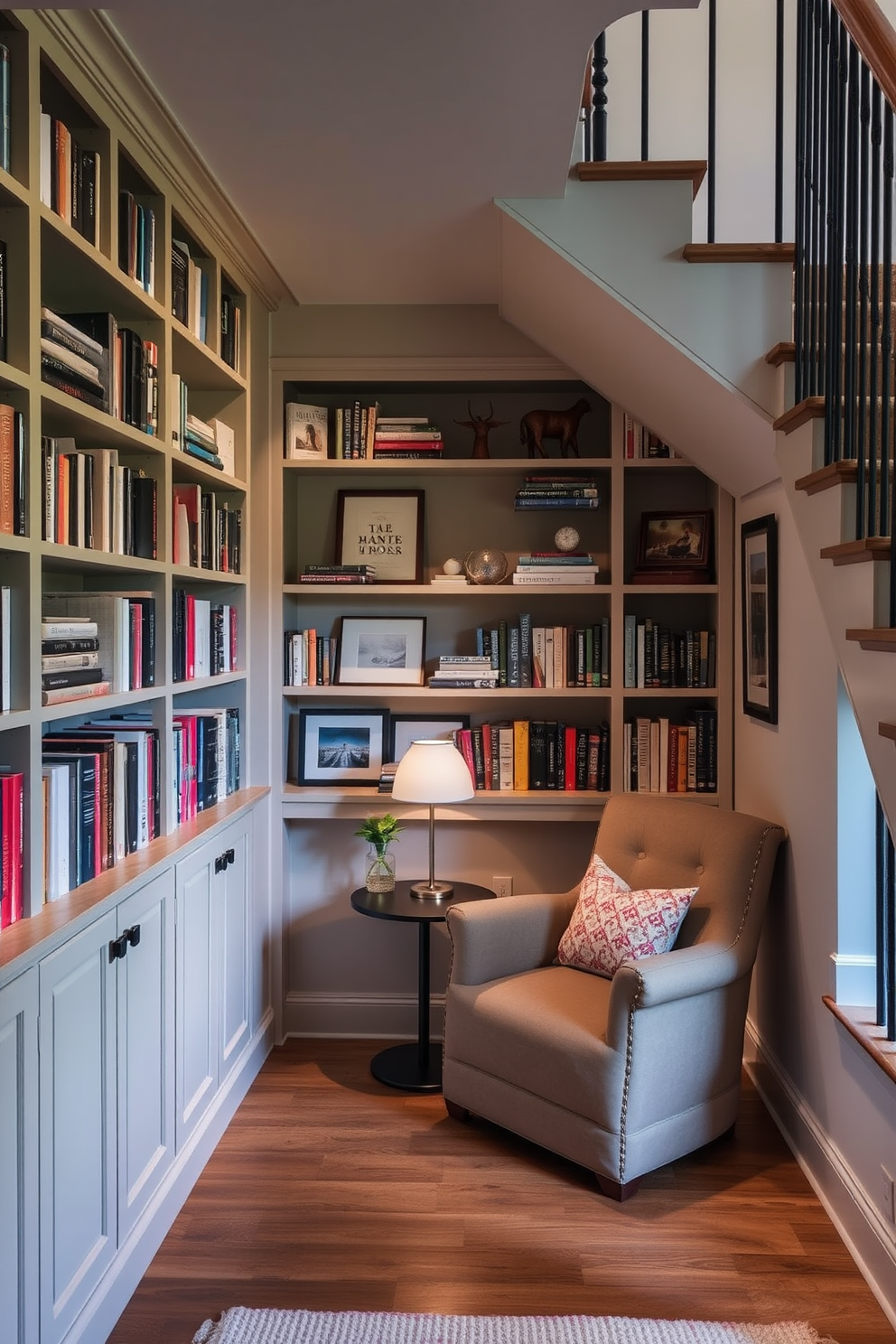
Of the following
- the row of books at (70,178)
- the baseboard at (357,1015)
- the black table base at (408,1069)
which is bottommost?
the black table base at (408,1069)

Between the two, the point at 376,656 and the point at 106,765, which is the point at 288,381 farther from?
the point at 106,765

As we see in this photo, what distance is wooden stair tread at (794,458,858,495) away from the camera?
210 centimetres

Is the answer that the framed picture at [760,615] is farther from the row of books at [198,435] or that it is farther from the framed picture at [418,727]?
the row of books at [198,435]

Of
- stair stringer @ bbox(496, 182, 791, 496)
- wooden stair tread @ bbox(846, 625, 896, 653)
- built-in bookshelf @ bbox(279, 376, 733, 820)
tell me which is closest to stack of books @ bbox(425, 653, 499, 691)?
built-in bookshelf @ bbox(279, 376, 733, 820)

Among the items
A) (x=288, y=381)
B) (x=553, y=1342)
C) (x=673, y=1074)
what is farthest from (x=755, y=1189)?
(x=288, y=381)

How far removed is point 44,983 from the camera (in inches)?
69.9

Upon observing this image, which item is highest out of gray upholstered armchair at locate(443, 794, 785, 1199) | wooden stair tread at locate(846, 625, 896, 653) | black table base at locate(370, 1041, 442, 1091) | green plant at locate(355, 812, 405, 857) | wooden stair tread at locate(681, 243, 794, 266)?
wooden stair tread at locate(681, 243, 794, 266)

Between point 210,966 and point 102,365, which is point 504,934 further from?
point 102,365

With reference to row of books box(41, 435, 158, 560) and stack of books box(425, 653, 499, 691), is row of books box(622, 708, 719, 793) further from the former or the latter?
row of books box(41, 435, 158, 560)

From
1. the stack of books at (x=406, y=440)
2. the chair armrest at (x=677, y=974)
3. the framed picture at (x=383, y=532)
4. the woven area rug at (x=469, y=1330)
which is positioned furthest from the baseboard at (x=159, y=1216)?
the stack of books at (x=406, y=440)

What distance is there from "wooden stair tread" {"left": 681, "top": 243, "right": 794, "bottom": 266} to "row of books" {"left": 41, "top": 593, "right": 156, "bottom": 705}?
1659 mm

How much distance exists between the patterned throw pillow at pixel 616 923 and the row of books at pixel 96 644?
1466mm

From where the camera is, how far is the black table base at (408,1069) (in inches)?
131

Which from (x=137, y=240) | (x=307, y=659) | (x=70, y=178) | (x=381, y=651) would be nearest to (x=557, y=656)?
(x=381, y=651)
